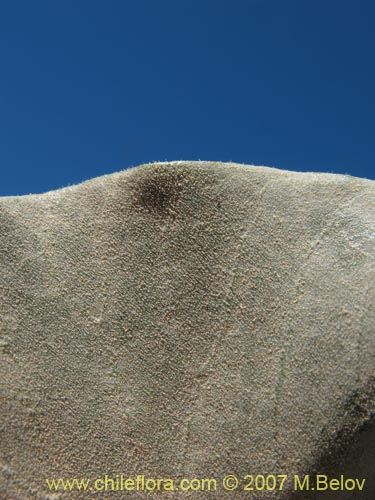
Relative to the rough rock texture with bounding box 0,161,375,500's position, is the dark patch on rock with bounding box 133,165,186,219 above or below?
above

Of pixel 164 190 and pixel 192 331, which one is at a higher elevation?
pixel 164 190

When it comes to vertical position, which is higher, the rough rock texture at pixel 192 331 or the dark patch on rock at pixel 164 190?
the dark patch on rock at pixel 164 190

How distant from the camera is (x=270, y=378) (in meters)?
1.59

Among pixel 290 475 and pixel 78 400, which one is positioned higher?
pixel 78 400

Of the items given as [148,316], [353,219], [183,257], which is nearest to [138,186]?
[183,257]

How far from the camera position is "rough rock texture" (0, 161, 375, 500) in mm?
1565

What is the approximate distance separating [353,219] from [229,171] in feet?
1.34

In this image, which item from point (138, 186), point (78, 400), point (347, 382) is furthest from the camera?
point (138, 186)

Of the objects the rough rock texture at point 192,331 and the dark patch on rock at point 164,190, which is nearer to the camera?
the rough rock texture at point 192,331

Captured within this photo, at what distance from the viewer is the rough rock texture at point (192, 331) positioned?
5.14ft

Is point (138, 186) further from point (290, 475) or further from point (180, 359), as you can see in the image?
point (290, 475)

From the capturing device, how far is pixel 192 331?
1680 mm

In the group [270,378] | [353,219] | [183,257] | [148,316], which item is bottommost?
[270,378]

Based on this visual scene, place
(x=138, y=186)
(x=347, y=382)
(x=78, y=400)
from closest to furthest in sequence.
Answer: (x=347, y=382) < (x=78, y=400) < (x=138, y=186)
